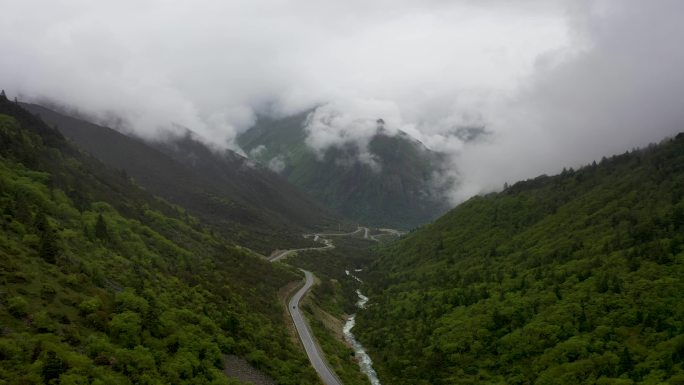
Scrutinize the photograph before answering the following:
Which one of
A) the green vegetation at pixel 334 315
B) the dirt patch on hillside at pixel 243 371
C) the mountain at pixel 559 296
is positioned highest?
the mountain at pixel 559 296

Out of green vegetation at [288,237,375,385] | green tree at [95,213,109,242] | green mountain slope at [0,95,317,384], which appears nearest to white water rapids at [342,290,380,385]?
green vegetation at [288,237,375,385]

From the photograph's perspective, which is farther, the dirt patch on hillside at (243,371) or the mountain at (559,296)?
the mountain at (559,296)

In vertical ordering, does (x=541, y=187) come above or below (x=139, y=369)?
above

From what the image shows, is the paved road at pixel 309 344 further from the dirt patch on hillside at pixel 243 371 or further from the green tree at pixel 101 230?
the green tree at pixel 101 230

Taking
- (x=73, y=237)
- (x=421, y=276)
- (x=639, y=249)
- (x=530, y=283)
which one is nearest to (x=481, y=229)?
(x=421, y=276)

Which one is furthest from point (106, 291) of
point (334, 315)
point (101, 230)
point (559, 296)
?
point (334, 315)

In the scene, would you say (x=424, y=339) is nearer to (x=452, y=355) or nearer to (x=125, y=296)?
(x=452, y=355)

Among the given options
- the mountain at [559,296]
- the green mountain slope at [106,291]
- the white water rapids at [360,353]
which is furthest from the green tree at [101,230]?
the mountain at [559,296]
